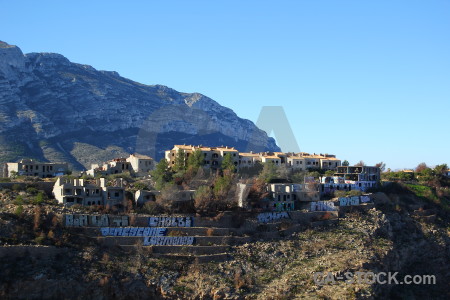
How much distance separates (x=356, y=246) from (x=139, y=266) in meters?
21.1

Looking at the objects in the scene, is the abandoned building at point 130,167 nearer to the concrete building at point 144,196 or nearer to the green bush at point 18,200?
the concrete building at point 144,196

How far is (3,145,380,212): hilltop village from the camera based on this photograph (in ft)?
188

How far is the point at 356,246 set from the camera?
54.2m

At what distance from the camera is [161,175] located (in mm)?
64938

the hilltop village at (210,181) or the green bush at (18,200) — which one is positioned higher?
the hilltop village at (210,181)

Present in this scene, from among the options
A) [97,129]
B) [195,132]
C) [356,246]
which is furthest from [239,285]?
[195,132]

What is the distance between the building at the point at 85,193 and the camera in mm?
56031

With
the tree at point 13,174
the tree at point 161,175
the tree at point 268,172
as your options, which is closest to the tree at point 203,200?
the tree at point 161,175

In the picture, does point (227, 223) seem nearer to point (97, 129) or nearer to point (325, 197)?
point (325, 197)

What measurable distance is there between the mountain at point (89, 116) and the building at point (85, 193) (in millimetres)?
57396

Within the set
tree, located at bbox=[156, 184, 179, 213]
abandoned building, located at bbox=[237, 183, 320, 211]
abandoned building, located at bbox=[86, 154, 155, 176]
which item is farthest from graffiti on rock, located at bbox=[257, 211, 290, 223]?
abandoned building, located at bbox=[86, 154, 155, 176]

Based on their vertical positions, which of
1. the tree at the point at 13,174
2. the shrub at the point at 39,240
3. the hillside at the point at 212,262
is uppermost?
the tree at the point at 13,174

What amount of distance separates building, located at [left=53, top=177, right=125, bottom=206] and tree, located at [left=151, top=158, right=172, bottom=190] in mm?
4448

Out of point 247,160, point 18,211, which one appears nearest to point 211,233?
point 18,211
